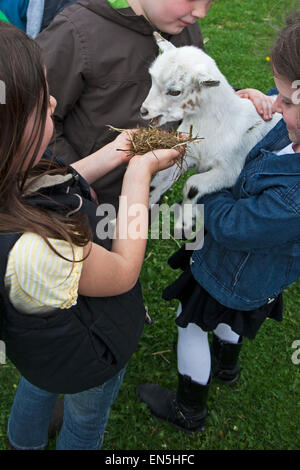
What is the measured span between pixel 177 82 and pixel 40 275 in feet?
3.30

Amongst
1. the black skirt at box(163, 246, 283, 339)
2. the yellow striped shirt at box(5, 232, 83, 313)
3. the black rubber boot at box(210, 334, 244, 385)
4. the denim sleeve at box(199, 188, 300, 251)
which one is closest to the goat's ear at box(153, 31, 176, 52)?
the denim sleeve at box(199, 188, 300, 251)

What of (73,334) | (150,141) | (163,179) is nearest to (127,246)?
(73,334)

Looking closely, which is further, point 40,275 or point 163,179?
point 163,179

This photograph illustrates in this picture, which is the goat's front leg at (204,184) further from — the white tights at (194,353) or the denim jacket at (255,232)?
the white tights at (194,353)

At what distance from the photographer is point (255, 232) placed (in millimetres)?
1434

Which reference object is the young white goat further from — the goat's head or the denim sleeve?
the denim sleeve

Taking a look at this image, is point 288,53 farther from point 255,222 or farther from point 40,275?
point 40,275

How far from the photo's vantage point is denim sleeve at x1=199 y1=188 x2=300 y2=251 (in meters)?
1.37

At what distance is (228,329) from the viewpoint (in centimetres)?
226

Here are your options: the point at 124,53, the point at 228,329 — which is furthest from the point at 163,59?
the point at 228,329

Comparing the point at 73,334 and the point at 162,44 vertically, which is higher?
the point at 162,44

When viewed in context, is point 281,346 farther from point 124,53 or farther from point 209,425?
point 124,53

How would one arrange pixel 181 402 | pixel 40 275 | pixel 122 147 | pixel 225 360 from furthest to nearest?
pixel 225 360, pixel 181 402, pixel 122 147, pixel 40 275

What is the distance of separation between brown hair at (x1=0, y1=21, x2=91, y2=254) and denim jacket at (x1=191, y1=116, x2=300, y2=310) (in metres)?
0.60
